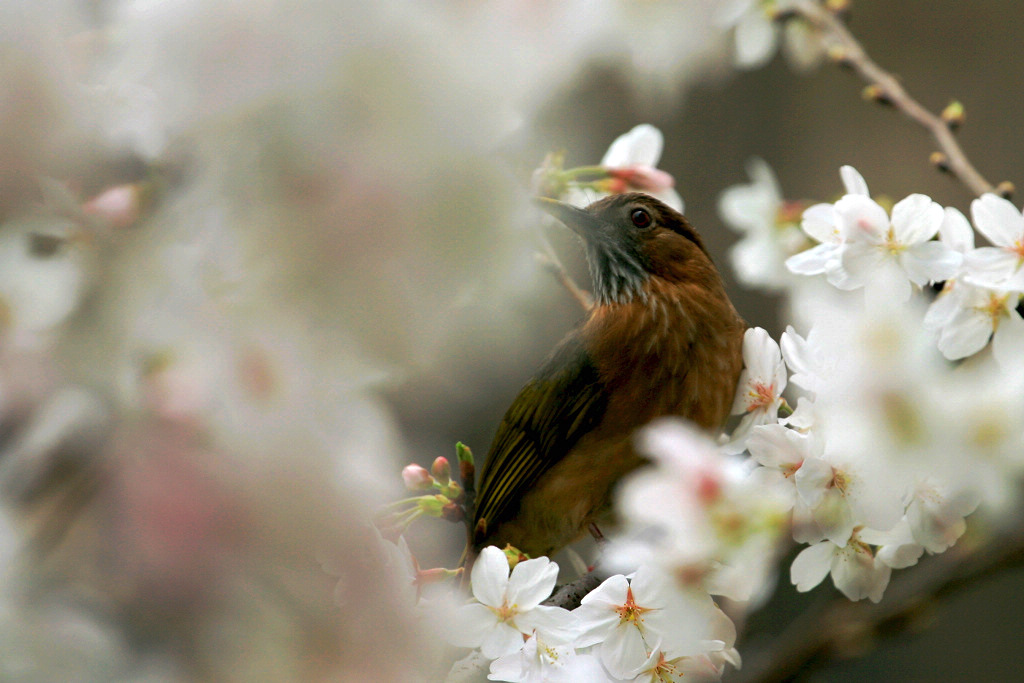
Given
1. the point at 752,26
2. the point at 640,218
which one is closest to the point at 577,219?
the point at 640,218

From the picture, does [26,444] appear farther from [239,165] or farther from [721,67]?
[721,67]

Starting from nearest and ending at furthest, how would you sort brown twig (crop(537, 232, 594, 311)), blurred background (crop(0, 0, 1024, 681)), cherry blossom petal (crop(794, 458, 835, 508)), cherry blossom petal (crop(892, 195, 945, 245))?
blurred background (crop(0, 0, 1024, 681)) < cherry blossom petal (crop(794, 458, 835, 508)) < cherry blossom petal (crop(892, 195, 945, 245)) < brown twig (crop(537, 232, 594, 311))

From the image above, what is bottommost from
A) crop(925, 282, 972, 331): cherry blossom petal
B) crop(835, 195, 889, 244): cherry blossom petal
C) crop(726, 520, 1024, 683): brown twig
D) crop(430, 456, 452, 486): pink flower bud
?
crop(726, 520, 1024, 683): brown twig

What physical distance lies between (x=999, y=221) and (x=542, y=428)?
706mm

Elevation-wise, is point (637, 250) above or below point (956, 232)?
above

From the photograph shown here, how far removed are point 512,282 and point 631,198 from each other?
836mm

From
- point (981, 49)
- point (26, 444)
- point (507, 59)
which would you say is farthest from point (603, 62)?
point (981, 49)

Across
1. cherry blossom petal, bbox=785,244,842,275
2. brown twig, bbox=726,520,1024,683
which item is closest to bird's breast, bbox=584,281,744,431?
cherry blossom petal, bbox=785,244,842,275

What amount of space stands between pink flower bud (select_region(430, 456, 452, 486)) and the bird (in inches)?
5.6

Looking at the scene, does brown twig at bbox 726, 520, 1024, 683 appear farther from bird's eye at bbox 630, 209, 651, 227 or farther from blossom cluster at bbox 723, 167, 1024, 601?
bird's eye at bbox 630, 209, 651, 227

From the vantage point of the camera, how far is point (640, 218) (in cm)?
136

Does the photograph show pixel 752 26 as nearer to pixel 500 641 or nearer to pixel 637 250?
pixel 637 250

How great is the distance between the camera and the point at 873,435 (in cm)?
48

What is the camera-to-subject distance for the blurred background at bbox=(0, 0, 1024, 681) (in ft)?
1.26
